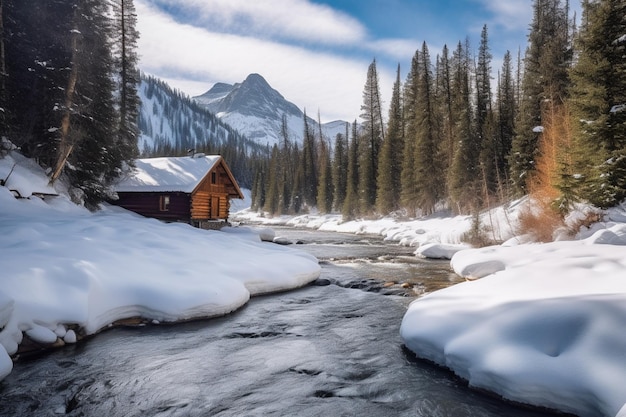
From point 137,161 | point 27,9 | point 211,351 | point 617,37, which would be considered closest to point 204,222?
point 137,161

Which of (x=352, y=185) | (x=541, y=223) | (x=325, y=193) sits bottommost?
(x=541, y=223)

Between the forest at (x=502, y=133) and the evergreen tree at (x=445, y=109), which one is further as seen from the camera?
the evergreen tree at (x=445, y=109)

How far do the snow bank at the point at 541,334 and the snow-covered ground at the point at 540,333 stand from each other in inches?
0.4

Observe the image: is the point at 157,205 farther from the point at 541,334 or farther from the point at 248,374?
the point at 541,334

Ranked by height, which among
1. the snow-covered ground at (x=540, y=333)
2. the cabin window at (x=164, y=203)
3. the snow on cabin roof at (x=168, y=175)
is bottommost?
the snow-covered ground at (x=540, y=333)

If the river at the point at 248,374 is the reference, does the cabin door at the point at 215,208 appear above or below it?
above

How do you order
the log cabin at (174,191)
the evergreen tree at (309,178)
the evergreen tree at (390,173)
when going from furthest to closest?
the evergreen tree at (309,178), the evergreen tree at (390,173), the log cabin at (174,191)

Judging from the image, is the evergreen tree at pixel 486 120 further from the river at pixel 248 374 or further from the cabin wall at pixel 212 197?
the river at pixel 248 374

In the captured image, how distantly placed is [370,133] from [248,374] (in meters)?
46.7

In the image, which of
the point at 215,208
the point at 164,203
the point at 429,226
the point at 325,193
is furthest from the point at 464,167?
the point at 325,193

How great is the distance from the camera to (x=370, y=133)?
165 feet

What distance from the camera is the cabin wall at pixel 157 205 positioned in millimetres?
24953

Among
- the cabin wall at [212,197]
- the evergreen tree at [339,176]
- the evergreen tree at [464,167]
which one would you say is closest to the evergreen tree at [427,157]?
the evergreen tree at [464,167]

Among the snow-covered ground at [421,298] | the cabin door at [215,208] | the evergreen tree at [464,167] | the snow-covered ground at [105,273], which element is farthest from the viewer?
the evergreen tree at [464,167]
